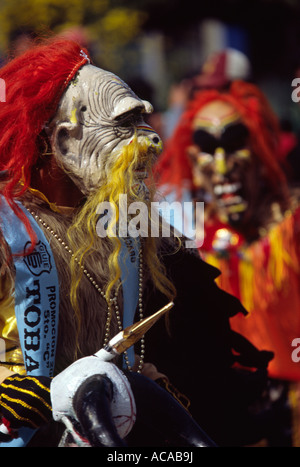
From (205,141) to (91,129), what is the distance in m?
2.29

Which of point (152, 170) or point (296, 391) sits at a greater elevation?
point (152, 170)

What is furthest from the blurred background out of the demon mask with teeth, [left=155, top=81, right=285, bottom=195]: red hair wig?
the demon mask with teeth

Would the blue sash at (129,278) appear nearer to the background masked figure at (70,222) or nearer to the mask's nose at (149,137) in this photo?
the background masked figure at (70,222)

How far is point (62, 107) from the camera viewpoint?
6.46 ft

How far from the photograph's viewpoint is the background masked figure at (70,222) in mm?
1852

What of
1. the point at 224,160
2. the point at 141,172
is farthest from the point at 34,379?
the point at 224,160

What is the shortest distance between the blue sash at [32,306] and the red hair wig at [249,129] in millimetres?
2441

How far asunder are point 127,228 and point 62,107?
0.36 m

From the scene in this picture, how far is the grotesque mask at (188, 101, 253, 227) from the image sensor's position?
13.4 ft

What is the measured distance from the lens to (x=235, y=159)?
4117mm

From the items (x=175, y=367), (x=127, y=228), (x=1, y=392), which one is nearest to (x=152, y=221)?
(x=127, y=228)

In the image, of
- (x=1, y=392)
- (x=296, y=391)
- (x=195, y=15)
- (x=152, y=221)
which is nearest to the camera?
(x=1, y=392)
